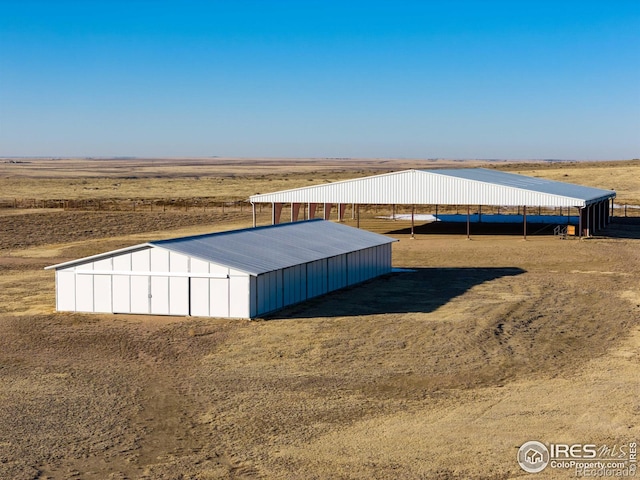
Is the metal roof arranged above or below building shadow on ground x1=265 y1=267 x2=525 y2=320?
above

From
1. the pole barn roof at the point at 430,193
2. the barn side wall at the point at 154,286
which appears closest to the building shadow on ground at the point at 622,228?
the pole barn roof at the point at 430,193

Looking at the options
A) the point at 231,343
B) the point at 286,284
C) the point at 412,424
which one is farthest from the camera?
the point at 286,284

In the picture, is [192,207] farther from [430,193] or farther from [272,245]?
[272,245]

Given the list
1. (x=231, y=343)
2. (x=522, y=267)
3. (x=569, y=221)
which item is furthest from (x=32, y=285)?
(x=569, y=221)

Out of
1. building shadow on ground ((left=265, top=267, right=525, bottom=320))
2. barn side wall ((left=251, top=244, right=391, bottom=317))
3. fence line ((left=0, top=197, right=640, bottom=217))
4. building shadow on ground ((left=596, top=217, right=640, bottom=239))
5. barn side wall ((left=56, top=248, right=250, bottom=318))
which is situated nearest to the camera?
barn side wall ((left=56, top=248, right=250, bottom=318))

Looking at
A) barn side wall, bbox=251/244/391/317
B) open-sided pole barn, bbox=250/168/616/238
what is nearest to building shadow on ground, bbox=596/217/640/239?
open-sided pole barn, bbox=250/168/616/238

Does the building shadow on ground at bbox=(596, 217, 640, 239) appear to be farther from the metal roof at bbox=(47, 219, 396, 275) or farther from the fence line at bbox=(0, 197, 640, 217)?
the metal roof at bbox=(47, 219, 396, 275)

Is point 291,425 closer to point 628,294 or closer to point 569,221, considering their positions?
point 628,294
